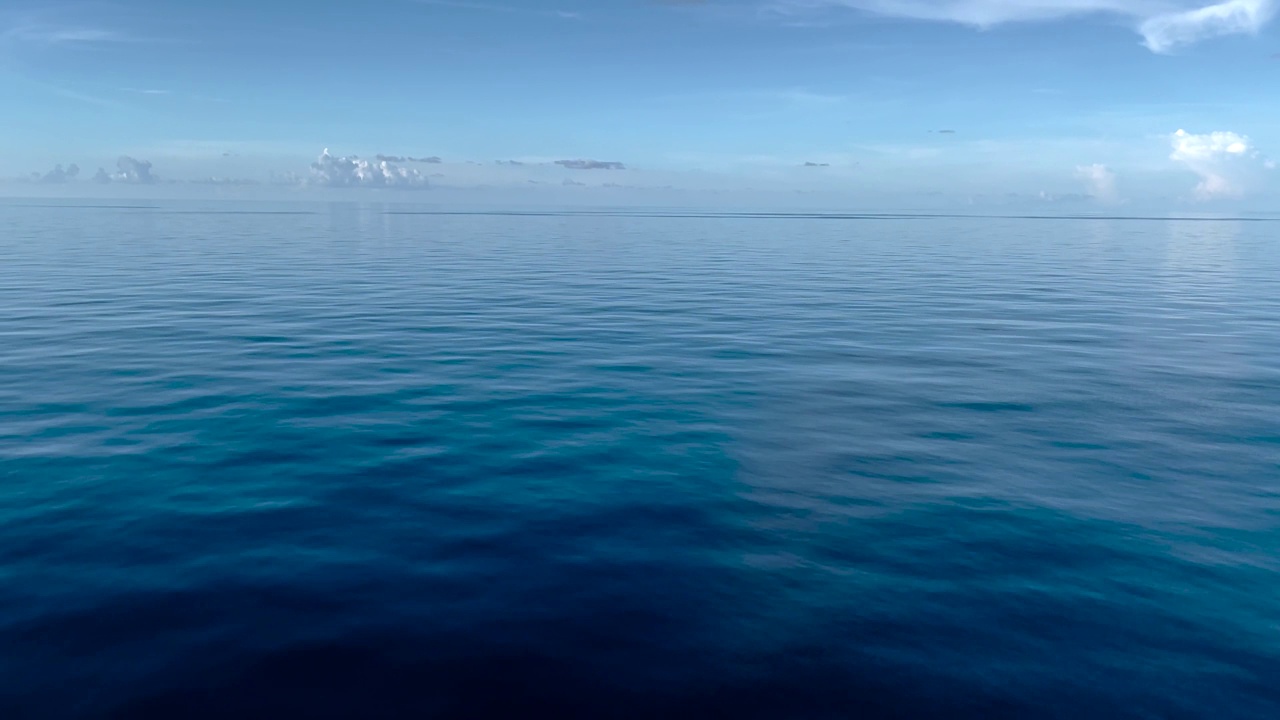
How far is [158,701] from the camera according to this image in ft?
28.1

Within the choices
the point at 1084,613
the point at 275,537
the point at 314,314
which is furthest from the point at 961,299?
the point at 275,537

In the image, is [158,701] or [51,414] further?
[51,414]

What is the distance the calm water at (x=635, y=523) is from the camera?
357 inches

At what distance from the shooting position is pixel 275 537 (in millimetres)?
12516

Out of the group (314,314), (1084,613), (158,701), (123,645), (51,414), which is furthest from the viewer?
(314,314)

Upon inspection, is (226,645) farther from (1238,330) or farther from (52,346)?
(1238,330)

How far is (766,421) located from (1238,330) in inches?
913

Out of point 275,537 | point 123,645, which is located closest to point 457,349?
point 275,537

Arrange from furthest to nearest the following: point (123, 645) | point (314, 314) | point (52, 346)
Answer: point (314, 314), point (52, 346), point (123, 645)

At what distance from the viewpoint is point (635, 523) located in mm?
13305

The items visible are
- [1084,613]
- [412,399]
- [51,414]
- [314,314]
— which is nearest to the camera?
[1084,613]

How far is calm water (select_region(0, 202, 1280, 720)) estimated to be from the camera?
9.08 m

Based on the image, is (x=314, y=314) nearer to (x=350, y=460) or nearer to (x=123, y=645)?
(x=350, y=460)

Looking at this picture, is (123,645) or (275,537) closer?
(123,645)
